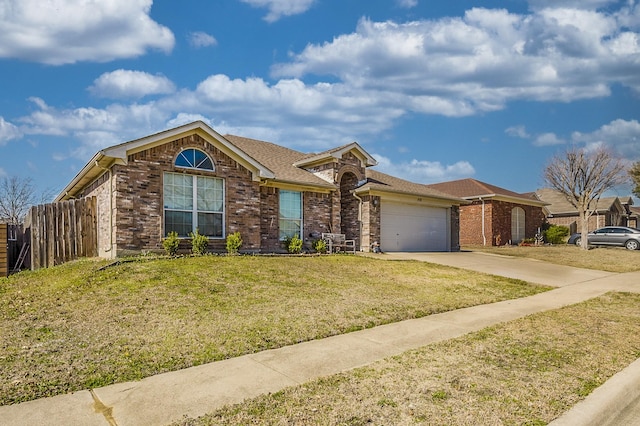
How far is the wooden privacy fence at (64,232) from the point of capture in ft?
45.9

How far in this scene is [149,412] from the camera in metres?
3.94

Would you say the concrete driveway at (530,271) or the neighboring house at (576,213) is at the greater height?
the neighboring house at (576,213)

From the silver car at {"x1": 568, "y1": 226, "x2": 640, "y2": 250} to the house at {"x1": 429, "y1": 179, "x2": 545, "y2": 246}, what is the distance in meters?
4.66

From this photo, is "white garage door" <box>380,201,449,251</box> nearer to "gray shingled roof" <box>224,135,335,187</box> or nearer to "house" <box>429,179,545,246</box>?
"gray shingled roof" <box>224,135,335,187</box>

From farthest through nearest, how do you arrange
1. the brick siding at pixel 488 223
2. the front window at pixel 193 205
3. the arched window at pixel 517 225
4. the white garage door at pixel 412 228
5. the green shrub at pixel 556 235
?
1. the green shrub at pixel 556 235
2. the arched window at pixel 517 225
3. the brick siding at pixel 488 223
4. the white garage door at pixel 412 228
5. the front window at pixel 193 205

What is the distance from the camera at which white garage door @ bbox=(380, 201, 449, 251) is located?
21.3 meters

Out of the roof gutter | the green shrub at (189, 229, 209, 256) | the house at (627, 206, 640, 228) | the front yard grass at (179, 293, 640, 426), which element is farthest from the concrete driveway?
the house at (627, 206, 640, 228)

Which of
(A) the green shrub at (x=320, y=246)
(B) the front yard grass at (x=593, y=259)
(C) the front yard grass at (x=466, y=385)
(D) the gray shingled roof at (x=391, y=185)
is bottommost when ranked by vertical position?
(B) the front yard grass at (x=593, y=259)

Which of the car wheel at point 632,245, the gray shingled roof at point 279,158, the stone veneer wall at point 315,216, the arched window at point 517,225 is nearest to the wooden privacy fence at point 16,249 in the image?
the gray shingled roof at point 279,158

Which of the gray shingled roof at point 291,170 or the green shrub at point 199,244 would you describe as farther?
the gray shingled roof at point 291,170

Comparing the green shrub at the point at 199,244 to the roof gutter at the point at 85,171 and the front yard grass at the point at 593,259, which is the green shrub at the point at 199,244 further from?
the front yard grass at the point at 593,259

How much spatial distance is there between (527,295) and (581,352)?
552 cm

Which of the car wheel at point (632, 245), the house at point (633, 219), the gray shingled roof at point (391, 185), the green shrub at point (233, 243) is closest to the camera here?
the green shrub at point (233, 243)

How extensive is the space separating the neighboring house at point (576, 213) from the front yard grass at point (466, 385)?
3684 cm
